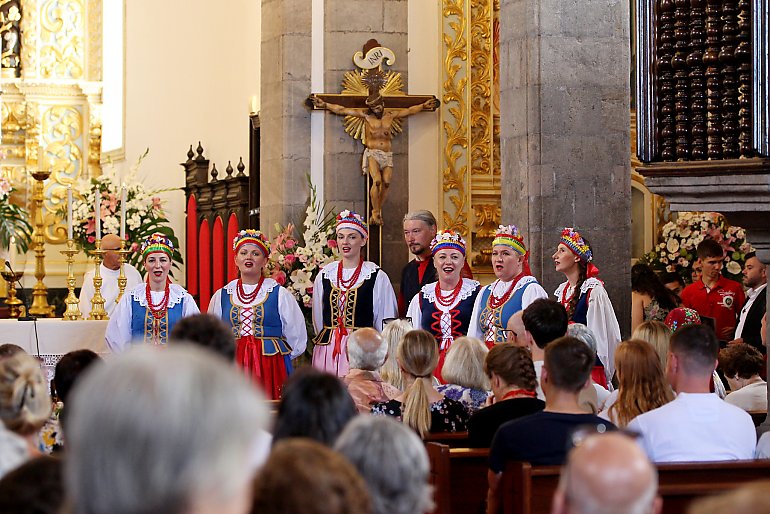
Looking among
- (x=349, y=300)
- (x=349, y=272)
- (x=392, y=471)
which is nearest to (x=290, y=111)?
(x=349, y=272)

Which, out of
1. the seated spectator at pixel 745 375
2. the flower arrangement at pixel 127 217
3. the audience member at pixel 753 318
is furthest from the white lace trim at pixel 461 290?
the flower arrangement at pixel 127 217

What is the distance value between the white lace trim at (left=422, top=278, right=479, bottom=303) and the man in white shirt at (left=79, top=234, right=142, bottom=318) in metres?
2.05

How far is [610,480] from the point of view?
2.07m

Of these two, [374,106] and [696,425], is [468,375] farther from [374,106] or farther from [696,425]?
[374,106]

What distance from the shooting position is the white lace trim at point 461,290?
777 centimetres

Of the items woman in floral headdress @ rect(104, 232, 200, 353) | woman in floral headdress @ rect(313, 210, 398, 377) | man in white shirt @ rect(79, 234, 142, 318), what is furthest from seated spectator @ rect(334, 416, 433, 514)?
man in white shirt @ rect(79, 234, 142, 318)

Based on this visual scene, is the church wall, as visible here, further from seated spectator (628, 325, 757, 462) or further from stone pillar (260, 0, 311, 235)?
seated spectator (628, 325, 757, 462)

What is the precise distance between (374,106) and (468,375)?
5.74m

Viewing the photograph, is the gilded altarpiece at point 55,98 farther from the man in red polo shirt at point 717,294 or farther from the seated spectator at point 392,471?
the seated spectator at point 392,471

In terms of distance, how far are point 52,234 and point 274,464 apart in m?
12.9

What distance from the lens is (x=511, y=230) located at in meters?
7.52

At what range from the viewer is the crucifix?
422 inches

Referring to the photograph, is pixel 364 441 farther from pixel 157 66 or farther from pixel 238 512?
pixel 157 66

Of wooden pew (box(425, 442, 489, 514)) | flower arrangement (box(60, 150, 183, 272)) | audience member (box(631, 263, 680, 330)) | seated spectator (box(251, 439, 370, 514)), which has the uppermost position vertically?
flower arrangement (box(60, 150, 183, 272))
